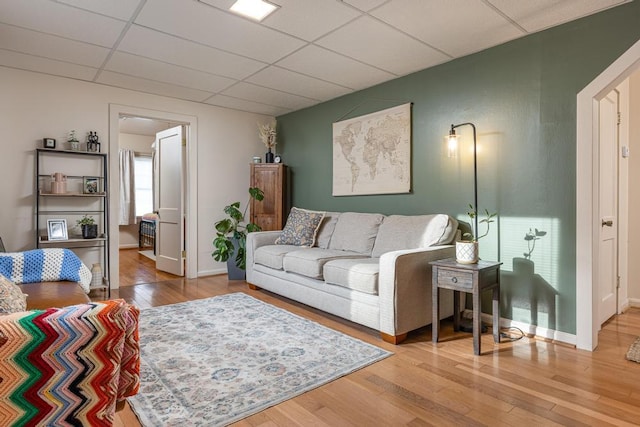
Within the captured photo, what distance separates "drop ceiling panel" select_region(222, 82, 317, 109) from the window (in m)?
4.66

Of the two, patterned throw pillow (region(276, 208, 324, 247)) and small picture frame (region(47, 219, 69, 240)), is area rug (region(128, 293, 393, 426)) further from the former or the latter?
small picture frame (region(47, 219, 69, 240))

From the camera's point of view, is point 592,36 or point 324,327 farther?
point 324,327

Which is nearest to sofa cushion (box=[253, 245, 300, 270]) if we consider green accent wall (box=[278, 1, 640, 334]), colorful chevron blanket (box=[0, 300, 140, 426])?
green accent wall (box=[278, 1, 640, 334])

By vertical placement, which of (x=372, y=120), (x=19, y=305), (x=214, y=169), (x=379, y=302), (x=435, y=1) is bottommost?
(x=379, y=302)

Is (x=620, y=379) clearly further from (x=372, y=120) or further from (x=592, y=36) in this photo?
(x=372, y=120)

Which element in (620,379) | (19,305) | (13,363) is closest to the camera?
(13,363)

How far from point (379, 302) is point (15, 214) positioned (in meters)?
3.71

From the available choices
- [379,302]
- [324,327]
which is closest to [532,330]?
[379,302]

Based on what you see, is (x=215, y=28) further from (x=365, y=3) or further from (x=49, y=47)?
(x=49, y=47)

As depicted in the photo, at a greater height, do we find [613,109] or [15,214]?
[613,109]

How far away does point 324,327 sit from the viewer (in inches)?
118

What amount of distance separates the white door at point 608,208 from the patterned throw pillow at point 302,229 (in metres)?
2.62

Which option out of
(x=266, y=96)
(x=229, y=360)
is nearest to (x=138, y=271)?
(x=266, y=96)

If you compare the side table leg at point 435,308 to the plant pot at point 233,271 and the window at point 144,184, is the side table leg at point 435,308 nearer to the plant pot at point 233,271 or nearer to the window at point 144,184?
the plant pot at point 233,271
